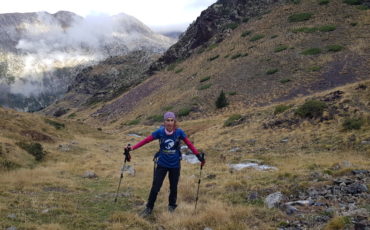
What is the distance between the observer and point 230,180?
1090cm

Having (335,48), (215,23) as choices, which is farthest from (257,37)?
(215,23)

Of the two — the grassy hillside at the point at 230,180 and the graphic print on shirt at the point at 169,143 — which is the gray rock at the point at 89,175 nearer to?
the grassy hillside at the point at 230,180

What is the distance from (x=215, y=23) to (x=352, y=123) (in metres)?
56.4

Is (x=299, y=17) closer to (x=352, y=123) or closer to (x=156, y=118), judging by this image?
(x=156, y=118)

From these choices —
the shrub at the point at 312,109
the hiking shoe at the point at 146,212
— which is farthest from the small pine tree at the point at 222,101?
the hiking shoe at the point at 146,212

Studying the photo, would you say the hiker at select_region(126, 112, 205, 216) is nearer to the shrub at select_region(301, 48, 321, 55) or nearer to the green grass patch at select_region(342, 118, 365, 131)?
the green grass patch at select_region(342, 118, 365, 131)

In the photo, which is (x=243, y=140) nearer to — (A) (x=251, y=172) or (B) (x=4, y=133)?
(A) (x=251, y=172)

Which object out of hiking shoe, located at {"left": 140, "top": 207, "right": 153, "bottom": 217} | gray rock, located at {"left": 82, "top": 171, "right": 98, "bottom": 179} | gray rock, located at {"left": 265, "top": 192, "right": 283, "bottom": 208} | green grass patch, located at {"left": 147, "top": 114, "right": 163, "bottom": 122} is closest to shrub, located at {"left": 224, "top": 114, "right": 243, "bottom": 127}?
gray rock, located at {"left": 82, "top": 171, "right": 98, "bottom": 179}

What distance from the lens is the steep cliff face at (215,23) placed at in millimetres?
62531

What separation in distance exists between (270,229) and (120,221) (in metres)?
3.36

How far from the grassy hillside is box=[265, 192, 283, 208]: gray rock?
9.4 inches

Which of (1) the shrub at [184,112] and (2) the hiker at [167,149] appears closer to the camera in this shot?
(2) the hiker at [167,149]

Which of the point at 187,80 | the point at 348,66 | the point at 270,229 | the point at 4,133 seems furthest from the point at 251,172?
the point at 187,80

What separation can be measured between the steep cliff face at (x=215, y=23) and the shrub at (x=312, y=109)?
1684 inches
